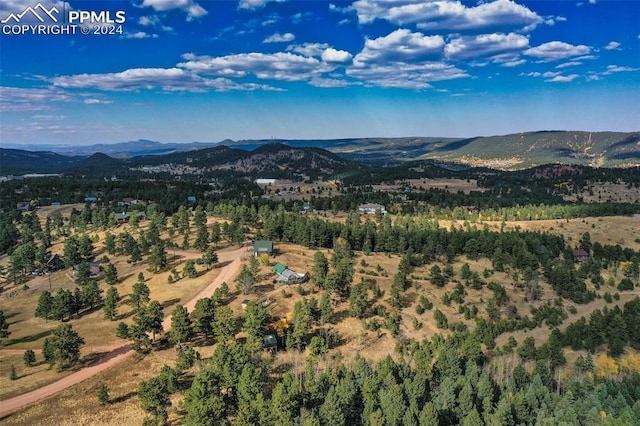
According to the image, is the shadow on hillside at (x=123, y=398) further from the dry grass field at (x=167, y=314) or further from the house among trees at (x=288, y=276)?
the house among trees at (x=288, y=276)

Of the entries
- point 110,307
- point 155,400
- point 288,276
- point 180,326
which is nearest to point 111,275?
point 110,307

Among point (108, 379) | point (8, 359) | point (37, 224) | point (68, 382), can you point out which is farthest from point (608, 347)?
Answer: point (37, 224)

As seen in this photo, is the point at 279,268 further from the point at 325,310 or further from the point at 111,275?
the point at 111,275

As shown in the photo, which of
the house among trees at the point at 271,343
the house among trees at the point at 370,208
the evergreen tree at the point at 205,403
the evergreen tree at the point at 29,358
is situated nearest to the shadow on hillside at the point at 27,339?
the evergreen tree at the point at 29,358

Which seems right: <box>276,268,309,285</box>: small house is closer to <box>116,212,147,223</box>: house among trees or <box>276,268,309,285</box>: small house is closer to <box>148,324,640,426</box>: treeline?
<box>148,324,640,426</box>: treeline

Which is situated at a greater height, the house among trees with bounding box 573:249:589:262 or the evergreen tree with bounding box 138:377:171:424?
the evergreen tree with bounding box 138:377:171:424

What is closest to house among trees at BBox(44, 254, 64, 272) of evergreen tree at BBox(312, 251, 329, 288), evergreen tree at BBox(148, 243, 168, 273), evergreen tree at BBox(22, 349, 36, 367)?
evergreen tree at BBox(148, 243, 168, 273)
